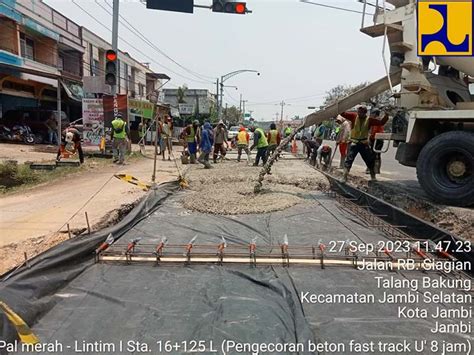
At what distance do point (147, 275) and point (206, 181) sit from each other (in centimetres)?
561

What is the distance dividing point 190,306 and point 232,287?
460 millimetres

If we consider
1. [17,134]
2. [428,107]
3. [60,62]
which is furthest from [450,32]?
[60,62]

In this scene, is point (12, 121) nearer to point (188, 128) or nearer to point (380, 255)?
point (188, 128)

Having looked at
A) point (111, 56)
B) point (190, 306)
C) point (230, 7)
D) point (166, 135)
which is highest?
point (230, 7)

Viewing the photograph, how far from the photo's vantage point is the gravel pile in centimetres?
634

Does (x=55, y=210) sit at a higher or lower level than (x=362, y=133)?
lower

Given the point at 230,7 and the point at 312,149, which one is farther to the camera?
the point at 312,149

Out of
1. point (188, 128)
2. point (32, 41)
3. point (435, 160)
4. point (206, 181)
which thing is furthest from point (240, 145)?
point (32, 41)

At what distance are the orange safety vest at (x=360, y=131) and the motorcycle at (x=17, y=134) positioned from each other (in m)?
17.2

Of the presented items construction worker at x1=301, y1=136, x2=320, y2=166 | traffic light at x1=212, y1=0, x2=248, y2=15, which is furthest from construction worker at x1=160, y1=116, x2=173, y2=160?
traffic light at x1=212, y1=0, x2=248, y2=15

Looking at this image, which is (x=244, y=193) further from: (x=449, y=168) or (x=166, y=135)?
(x=166, y=135)

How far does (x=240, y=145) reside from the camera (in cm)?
1540

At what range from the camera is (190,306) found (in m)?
2.97

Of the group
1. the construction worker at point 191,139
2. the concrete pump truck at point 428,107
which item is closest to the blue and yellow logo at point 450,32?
the concrete pump truck at point 428,107
